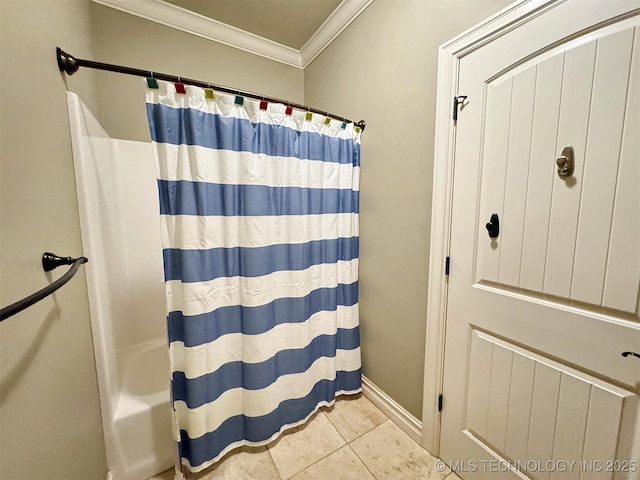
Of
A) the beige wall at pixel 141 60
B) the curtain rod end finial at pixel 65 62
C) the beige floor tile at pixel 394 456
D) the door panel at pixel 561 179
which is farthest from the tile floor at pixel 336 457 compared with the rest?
the beige wall at pixel 141 60

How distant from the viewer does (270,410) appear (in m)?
1.22

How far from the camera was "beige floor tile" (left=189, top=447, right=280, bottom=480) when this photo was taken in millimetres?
1107

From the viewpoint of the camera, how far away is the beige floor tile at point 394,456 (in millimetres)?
1104

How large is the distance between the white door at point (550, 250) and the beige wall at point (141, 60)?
163 centimetres

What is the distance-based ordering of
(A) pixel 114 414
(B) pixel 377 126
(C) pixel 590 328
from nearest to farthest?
(C) pixel 590 328
(A) pixel 114 414
(B) pixel 377 126

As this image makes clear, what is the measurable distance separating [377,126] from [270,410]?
1.67 meters

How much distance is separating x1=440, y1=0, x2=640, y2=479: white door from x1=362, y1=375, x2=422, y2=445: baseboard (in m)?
0.22

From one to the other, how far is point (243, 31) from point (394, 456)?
2841 millimetres

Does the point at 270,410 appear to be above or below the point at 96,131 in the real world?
below

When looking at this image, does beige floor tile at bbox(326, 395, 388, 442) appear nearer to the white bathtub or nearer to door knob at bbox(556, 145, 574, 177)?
the white bathtub

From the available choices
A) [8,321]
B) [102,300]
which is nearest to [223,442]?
[102,300]

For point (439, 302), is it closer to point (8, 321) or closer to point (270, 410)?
point (270, 410)

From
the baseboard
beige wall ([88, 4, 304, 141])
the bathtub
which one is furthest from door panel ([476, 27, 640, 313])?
beige wall ([88, 4, 304, 141])

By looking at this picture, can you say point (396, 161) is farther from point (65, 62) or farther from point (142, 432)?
point (142, 432)
